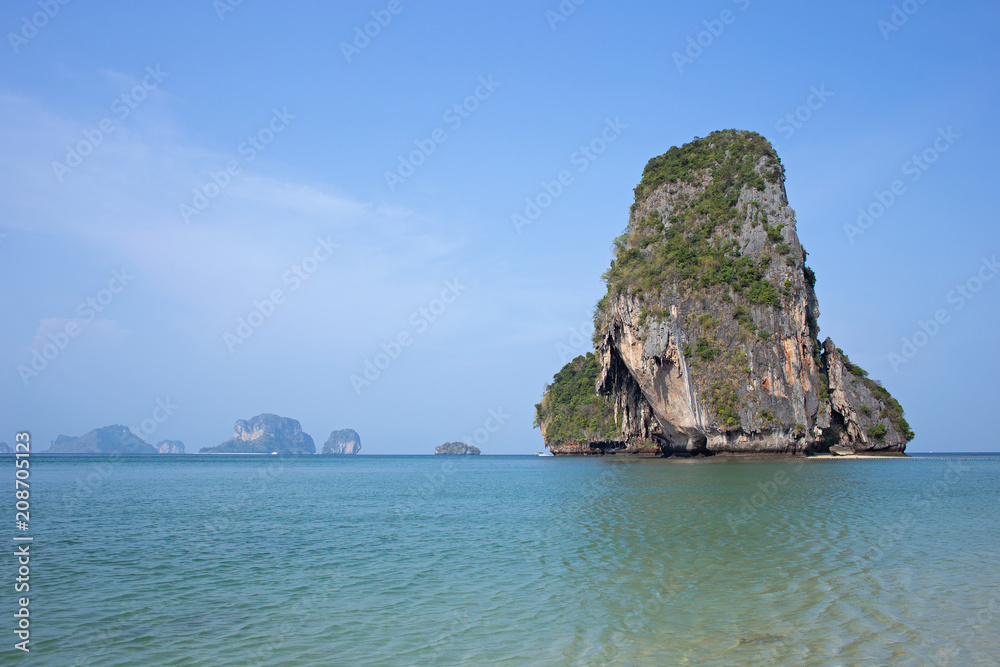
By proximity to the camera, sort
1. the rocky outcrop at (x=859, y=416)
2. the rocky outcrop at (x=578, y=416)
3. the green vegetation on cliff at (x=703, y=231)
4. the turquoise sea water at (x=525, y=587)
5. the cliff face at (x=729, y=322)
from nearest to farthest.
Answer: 1. the turquoise sea water at (x=525, y=587)
2. the cliff face at (x=729, y=322)
3. the green vegetation on cliff at (x=703, y=231)
4. the rocky outcrop at (x=859, y=416)
5. the rocky outcrop at (x=578, y=416)

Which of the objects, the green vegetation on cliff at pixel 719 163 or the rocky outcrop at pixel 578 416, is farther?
the rocky outcrop at pixel 578 416

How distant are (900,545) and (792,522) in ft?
10.1

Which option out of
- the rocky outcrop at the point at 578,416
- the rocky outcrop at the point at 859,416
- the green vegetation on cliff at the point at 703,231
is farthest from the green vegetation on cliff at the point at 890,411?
the rocky outcrop at the point at 578,416

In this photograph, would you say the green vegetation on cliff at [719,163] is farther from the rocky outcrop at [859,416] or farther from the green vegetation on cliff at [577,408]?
the green vegetation on cliff at [577,408]

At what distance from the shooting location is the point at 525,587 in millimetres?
9570

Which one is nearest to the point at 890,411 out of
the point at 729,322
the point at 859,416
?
the point at 859,416

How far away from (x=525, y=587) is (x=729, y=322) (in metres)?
45.1

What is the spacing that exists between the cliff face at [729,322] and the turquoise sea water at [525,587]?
30.9m

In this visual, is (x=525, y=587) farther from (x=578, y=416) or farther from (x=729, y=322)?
(x=578, y=416)

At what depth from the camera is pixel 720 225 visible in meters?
54.8

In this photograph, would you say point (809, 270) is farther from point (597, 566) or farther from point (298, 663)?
point (298, 663)

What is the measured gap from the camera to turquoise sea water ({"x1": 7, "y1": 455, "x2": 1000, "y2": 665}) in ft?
22.3

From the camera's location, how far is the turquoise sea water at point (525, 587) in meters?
6.80

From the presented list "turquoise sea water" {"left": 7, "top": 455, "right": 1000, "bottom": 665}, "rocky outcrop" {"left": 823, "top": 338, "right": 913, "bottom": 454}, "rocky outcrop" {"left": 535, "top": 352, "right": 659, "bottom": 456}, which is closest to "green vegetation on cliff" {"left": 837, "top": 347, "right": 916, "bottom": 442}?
"rocky outcrop" {"left": 823, "top": 338, "right": 913, "bottom": 454}
